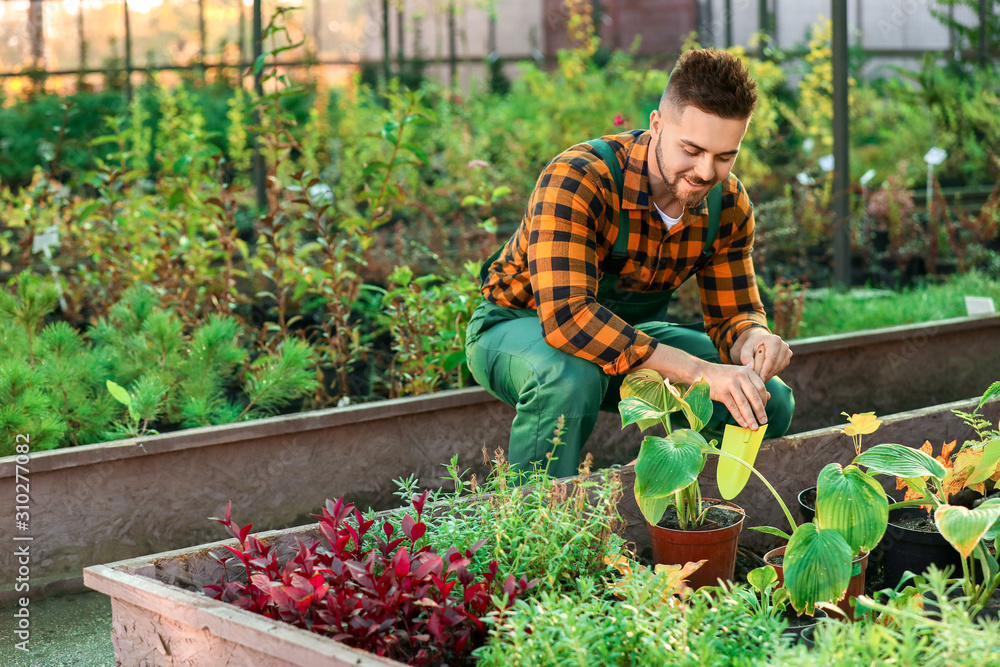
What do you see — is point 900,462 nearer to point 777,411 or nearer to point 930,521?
point 930,521

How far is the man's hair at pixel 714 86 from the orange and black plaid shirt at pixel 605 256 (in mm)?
235

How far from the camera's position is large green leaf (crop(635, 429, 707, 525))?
1605mm

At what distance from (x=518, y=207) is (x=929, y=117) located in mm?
3679

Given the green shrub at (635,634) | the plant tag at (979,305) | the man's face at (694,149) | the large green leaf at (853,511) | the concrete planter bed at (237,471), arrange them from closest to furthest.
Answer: the green shrub at (635,634)
the large green leaf at (853,511)
the man's face at (694,149)
the concrete planter bed at (237,471)
the plant tag at (979,305)

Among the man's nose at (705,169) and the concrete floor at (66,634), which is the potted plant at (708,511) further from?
the concrete floor at (66,634)

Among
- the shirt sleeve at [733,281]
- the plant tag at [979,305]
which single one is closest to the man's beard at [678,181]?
the shirt sleeve at [733,281]

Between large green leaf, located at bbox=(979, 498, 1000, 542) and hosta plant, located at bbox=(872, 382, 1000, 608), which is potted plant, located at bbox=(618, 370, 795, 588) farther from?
large green leaf, located at bbox=(979, 498, 1000, 542)

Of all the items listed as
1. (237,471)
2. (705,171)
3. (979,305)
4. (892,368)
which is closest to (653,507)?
(705,171)

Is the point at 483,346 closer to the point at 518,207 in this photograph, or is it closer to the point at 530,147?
the point at 518,207

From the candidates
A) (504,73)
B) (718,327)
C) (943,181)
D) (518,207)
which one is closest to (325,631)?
(718,327)

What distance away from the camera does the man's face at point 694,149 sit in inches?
80.9

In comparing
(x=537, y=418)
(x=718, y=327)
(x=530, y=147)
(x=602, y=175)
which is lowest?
(x=537, y=418)

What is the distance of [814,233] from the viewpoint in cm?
526

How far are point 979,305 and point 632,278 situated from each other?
1.82m
